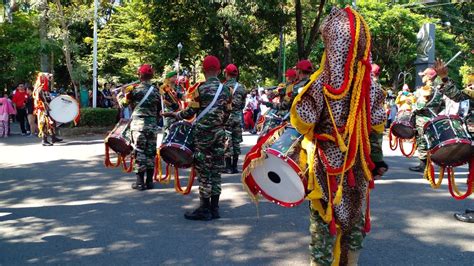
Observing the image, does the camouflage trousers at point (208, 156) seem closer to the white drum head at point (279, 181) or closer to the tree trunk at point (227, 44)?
the white drum head at point (279, 181)

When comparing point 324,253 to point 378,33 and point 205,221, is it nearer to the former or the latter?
point 205,221

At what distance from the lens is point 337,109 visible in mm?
3045

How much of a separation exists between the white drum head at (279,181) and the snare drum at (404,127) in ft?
18.9

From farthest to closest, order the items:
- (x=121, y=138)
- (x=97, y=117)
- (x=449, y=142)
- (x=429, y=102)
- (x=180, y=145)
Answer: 1. (x=97, y=117)
2. (x=429, y=102)
3. (x=121, y=138)
4. (x=180, y=145)
5. (x=449, y=142)

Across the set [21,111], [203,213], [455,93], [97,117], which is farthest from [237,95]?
[21,111]

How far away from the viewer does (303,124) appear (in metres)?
3.02

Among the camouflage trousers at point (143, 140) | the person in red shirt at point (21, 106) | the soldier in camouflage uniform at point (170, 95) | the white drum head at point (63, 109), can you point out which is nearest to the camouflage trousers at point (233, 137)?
the soldier in camouflage uniform at point (170, 95)

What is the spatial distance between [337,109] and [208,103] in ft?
8.43

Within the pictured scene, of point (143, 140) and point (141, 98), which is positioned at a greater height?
point (141, 98)

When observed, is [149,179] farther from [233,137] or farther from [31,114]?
[31,114]

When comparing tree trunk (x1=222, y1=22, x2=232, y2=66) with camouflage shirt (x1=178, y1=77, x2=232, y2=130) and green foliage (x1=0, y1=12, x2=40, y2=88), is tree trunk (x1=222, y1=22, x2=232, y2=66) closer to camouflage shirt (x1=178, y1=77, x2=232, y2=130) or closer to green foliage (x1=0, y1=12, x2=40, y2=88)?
green foliage (x1=0, y1=12, x2=40, y2=88)

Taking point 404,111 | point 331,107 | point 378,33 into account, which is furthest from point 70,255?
point 378,33

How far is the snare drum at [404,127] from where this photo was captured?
840 centimetres

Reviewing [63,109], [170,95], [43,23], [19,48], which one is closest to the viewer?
[170,95]
